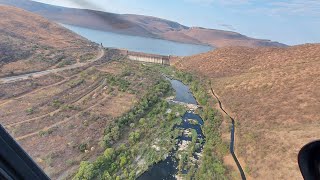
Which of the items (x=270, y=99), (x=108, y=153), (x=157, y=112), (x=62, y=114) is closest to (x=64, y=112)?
(x=62, y=114)

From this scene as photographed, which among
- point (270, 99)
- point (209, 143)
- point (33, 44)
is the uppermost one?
point (33, 44)

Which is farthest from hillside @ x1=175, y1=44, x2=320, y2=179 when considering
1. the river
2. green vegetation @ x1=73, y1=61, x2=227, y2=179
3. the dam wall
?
the dam wall

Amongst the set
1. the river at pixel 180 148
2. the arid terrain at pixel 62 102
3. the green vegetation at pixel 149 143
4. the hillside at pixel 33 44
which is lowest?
the river at pixel 180 148

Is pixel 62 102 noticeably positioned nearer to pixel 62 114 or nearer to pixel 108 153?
pixel 62 114

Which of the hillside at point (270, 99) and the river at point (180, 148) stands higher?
the hillside at point (270, 99)

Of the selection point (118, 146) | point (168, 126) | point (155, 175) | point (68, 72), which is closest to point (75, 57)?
point (68, 72)

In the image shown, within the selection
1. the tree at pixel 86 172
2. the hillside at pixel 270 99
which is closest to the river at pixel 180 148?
the tree at pixel 86 172

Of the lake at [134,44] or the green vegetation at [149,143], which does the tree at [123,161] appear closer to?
the green vegetation at [149,143]
